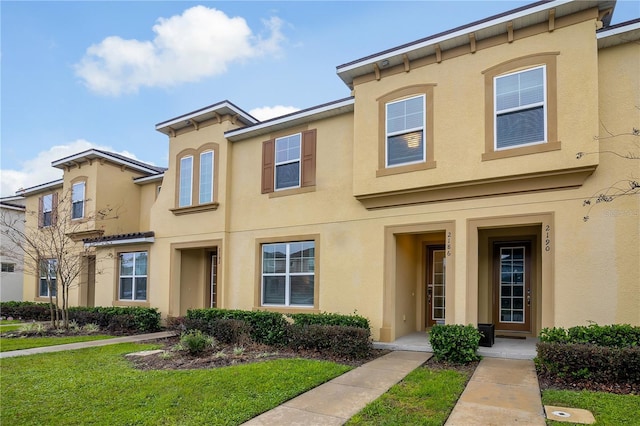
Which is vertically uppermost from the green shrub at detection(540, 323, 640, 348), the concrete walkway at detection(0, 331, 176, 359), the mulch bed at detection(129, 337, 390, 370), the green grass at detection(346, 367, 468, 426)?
the green shrub at detection(540, 323, 640, 348)

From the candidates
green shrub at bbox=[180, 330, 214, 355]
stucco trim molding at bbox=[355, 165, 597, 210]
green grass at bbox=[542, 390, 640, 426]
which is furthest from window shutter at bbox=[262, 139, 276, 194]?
green grass at bbox=[542, 390, 640, 426]

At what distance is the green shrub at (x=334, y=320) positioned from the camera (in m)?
9.88

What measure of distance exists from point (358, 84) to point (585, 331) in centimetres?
745

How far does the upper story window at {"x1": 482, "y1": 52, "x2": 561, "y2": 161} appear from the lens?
8461 millimetres

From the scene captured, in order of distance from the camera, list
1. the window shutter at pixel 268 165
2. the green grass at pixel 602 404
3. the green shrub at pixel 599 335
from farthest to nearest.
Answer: the window shutter at pixel 268 165 → the green shrub at pixel 599 335 → the green grass at pixel 602 404

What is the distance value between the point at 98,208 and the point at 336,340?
13.0 m

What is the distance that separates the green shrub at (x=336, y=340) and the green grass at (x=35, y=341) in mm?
6863

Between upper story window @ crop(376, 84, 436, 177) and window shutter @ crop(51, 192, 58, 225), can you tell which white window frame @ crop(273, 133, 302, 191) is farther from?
window shutter @ crop(51, 192, 58, 225)

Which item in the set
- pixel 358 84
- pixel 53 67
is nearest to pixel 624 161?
pixel 358 84

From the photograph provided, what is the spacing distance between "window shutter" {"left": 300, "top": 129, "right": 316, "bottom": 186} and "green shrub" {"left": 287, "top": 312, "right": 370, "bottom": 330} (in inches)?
148

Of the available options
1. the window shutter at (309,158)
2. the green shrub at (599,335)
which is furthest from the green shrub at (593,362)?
the window shutter at (309,158)

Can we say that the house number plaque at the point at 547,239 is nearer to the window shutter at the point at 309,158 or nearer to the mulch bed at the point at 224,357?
the mulch bed at the point at 224,357

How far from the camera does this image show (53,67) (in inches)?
509

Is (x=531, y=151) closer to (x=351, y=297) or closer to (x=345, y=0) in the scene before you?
(x=351, y=297)
